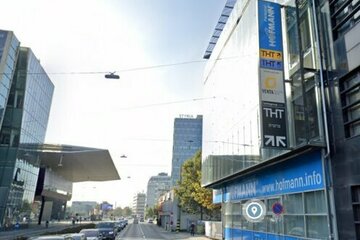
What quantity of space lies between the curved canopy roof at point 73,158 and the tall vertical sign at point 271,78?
39447mm

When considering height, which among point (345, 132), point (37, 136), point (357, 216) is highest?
point (37, 136)

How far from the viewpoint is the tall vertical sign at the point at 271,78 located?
14523 mm

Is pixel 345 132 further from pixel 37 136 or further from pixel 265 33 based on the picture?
pixel 37 136

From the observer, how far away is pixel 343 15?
43.6 feet

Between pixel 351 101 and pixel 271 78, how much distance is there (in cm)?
364

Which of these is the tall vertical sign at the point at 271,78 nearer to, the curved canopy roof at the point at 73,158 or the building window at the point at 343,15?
the building window at the point at 343,15

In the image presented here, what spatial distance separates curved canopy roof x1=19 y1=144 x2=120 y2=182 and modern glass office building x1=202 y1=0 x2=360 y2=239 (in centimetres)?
3659

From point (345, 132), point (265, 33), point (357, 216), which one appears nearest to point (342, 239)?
point (357, 216)

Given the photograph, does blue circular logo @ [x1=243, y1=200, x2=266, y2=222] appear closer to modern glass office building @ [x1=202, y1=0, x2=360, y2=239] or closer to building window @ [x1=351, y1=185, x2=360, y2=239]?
modern glass office building @ [x1=202, y1=0, x2=360, y2=239]

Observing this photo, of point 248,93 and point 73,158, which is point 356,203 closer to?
point 248,93

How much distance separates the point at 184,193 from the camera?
167 ft

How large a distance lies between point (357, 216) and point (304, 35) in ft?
25.4

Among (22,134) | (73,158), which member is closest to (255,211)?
(22,134)

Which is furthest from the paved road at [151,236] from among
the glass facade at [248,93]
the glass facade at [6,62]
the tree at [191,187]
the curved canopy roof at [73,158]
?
the glass facade at [6,62]
